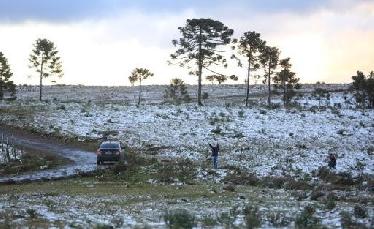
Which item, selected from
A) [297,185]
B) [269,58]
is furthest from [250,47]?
[297,185]

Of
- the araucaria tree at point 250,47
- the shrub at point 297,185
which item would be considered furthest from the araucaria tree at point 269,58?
the shrub at point 297,185

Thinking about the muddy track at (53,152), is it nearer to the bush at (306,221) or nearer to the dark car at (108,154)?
the dark car at (108,154)

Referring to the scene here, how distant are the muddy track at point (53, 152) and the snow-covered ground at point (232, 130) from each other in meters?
2.68

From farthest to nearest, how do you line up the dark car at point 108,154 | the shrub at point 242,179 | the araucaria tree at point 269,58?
the araucaria tree at point 269,58 → the dark car at point 108,154 → the shrub at point 242,179

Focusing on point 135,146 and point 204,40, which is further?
point 204,40

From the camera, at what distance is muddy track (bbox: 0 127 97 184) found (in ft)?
106

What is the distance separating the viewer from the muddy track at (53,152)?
32188 mm

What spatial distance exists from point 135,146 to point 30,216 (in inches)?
1145

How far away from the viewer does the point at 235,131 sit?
52531 mm

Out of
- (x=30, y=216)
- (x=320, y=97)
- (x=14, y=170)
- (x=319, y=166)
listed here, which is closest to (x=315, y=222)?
(x=30, y=216)

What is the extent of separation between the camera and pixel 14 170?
3503 centimetres

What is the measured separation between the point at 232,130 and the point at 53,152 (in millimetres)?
18155

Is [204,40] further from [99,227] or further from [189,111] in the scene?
[99,227]

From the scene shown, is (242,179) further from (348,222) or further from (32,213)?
(32,213)
